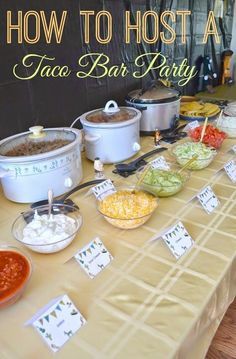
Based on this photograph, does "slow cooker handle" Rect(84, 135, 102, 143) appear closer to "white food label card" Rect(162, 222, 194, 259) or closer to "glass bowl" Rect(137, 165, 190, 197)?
"glass bowl" Rect(137, 165, 190, 197)

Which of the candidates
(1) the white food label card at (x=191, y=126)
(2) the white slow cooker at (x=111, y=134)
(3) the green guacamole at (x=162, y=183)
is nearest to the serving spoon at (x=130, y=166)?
(2) the white slow cooker at (x=111, y=134)

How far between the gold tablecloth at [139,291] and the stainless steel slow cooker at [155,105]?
22.6 inches

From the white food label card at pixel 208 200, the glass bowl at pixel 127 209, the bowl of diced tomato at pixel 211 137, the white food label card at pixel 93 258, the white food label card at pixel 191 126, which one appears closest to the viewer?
the white food label card at pixel 93 258

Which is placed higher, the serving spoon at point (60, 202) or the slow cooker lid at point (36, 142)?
the slow cooker lid at point (36, 142)

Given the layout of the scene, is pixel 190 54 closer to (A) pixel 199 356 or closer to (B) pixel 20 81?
(B) pixel 20 81

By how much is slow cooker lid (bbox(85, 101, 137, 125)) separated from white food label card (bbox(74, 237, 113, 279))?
0.53 metres

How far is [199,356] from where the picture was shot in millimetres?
594

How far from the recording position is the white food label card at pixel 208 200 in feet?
2.73

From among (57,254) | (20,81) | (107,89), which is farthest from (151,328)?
(107,89)

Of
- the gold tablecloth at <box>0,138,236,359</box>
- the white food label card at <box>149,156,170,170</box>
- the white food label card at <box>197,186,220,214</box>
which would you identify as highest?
the white food label card at <box>149,156,170,170</box>

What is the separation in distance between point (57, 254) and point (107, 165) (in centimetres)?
50

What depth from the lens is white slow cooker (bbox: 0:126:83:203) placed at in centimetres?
80

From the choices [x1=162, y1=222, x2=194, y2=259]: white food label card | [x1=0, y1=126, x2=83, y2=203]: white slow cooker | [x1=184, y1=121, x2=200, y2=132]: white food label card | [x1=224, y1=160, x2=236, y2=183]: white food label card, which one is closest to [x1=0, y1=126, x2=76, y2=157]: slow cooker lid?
[x1=0, y1=126, x2=83, y2=203]: white slow cooker

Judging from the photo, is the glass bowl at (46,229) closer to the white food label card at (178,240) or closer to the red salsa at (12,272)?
the red salsa at (12,272)
